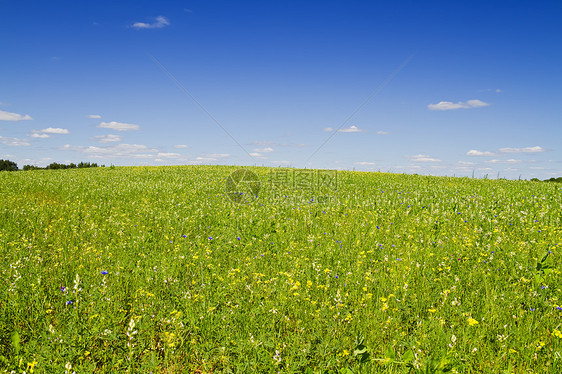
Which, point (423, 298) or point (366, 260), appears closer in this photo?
point (423, 298)

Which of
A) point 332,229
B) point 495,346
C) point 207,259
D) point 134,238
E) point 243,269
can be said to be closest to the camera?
point 495,346

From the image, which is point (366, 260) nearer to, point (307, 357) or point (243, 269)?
point (243, 269)

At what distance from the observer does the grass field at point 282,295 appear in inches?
135

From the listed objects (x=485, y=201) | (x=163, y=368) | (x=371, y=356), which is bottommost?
(x=163, y=368)

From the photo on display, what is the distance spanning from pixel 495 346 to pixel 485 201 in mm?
10139

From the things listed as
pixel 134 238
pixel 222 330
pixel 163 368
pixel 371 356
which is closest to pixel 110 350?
pixel 163 368

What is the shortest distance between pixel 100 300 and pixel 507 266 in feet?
23.3

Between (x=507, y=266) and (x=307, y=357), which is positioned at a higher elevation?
(x=507, y=266)

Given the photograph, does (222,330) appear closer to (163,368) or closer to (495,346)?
(163,368)

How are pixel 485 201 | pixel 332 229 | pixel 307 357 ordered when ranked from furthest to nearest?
1. pixel 485 201
2. pixel 332 229
3. pixel 307 357

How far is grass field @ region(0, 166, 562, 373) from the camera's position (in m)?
3.42

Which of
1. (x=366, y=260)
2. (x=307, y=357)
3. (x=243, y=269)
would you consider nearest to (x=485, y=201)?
(x=366, y=260)

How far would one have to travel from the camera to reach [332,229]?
8289 mm

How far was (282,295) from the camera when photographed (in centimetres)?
450
